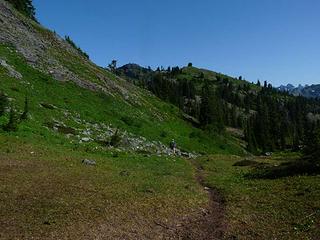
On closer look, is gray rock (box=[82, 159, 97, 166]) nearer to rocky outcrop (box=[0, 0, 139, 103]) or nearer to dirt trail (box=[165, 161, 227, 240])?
dirt trail (box=[165, 161, 227, 240])

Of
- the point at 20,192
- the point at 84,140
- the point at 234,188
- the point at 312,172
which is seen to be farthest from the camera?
the point at 84,140

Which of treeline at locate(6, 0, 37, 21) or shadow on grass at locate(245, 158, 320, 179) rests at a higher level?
treeline at locate(6, 0, 37, 21)

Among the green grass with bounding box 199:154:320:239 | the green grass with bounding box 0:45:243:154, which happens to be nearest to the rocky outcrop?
the green grass with bounding box 0:45:243:154

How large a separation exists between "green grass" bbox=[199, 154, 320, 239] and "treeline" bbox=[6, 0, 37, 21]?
8492 centimetres

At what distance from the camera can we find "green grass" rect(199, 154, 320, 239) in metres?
21.2

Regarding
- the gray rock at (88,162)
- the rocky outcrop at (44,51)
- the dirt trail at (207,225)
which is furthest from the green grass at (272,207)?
the rocky outcrop at (44,51)

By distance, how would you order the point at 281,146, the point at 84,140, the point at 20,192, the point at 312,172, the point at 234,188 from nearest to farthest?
the point at 20,192
the point at 234,188
the point at 312,172
the point at 84,140
the point at 281,146

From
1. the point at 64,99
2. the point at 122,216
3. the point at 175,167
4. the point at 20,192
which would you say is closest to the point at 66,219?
the point at 122,216

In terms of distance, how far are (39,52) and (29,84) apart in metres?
17.1

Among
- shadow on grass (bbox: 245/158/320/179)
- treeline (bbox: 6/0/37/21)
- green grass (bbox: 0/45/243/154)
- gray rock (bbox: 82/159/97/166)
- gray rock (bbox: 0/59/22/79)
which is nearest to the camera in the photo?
shadow on grass (bbox: 245/158/320/179)

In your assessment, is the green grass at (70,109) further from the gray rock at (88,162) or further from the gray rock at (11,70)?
the gray rock at (88,162)

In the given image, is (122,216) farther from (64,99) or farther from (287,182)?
(64,99)

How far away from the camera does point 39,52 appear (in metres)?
75.9

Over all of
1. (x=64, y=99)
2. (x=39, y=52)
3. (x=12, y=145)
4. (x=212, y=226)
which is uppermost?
(x=39, y=52)
